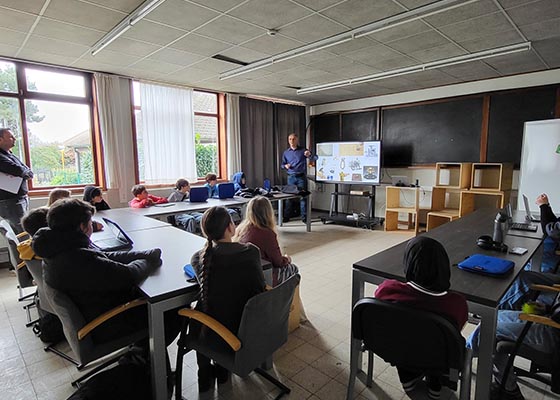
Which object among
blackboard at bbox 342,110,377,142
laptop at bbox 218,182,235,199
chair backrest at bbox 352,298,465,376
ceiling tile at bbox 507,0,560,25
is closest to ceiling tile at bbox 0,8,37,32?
laptop at bbox 218,182,235,199

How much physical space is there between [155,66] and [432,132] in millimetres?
4715

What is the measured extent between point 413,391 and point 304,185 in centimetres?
566

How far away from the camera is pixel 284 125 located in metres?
7.32

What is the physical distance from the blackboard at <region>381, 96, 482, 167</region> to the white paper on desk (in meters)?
5.85

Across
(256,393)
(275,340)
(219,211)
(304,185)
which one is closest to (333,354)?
(256,393)

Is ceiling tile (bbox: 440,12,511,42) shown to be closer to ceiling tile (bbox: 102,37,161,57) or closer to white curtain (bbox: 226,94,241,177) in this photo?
ceiling tile (bbox: 102,37,161,57)

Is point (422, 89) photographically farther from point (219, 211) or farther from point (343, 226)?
point (219, 211)

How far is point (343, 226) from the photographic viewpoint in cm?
632

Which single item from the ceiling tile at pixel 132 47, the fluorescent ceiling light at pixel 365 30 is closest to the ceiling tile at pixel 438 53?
the fluorescent ceiling light at pixel 365 30

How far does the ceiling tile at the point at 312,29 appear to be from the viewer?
3029mm

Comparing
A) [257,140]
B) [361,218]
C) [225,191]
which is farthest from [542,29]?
[257,140]

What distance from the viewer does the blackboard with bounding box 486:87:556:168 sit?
4.79 metres

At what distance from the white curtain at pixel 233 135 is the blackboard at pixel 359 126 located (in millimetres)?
2336

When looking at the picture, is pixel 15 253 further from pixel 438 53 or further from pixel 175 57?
pixel 438 53
